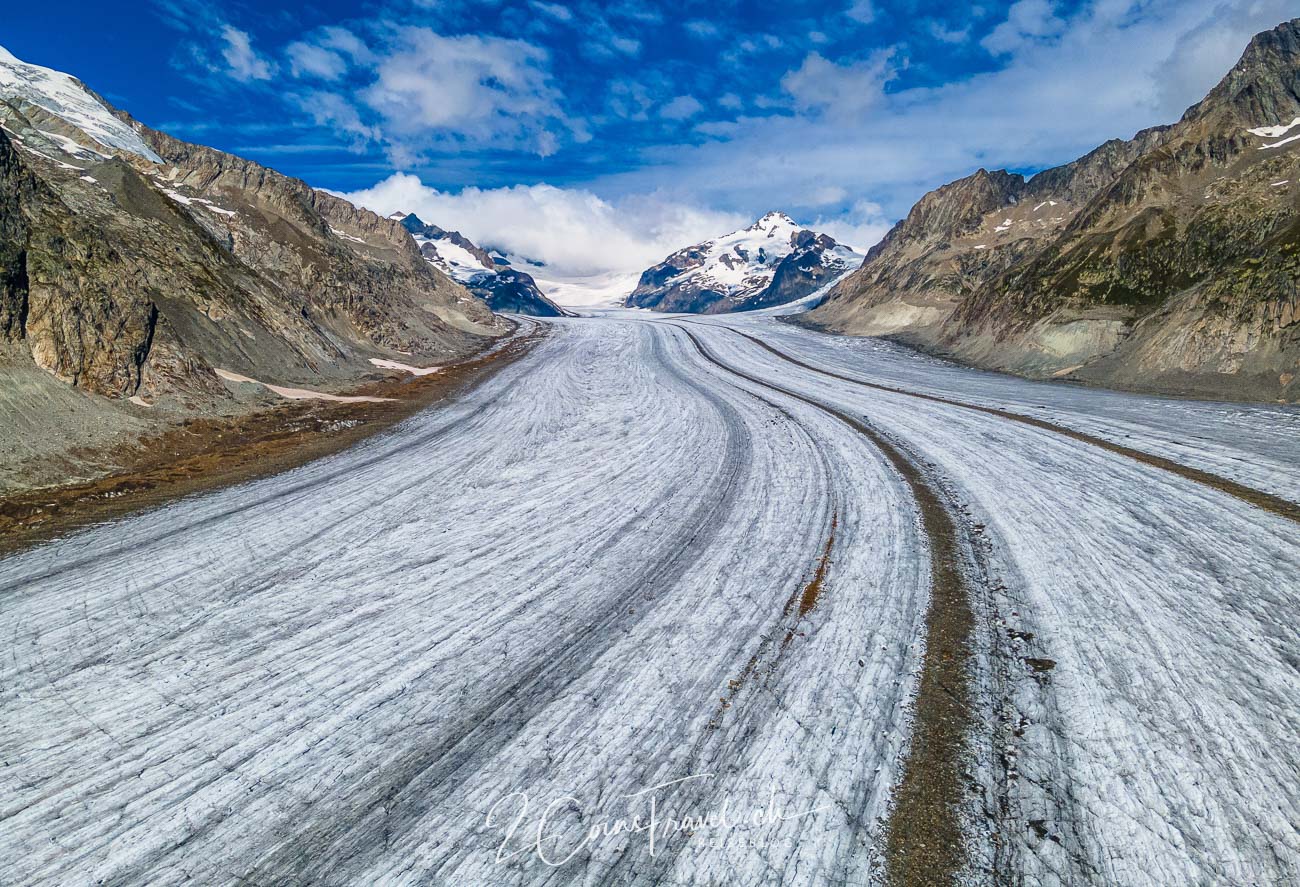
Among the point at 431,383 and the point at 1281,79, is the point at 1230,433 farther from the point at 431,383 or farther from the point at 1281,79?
the point at 1281,79

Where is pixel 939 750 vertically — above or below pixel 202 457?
below

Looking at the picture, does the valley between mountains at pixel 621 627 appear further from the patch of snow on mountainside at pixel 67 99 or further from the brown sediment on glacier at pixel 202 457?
the patch of snow on mountainside at pixel 67 99

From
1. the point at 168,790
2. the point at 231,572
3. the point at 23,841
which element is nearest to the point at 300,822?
the point at 168,790

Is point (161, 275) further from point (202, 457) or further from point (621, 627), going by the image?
point (621, 627)

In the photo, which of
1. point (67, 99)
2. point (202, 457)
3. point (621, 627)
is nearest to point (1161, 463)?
point (621, 627)

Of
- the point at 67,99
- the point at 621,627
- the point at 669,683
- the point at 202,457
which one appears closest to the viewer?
the point at 669,683

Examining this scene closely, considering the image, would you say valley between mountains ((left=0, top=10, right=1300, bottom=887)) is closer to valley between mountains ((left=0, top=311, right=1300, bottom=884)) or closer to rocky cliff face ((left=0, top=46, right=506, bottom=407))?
valley between mountains ((left=0, top=311, right=1300, bottom=884))
